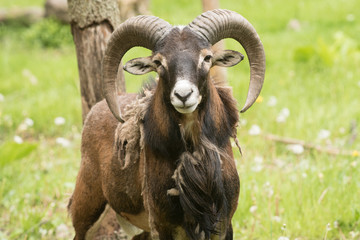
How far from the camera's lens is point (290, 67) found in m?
10.1

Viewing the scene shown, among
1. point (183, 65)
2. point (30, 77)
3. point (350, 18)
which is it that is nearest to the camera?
point (183, 65)

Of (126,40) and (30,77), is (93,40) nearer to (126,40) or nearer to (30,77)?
(126,40)

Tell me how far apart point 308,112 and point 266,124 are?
0.68 metres

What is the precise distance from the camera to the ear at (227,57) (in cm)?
414

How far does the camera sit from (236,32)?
164 inches

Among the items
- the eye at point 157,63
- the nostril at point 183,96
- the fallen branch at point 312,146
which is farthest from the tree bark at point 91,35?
the fallen branch at point 312,146

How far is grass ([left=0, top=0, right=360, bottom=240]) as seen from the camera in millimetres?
5535

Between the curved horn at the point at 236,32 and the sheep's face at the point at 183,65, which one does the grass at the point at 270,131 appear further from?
the sheep's face at the point at 183,65

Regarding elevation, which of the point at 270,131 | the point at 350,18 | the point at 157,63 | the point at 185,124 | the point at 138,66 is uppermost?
the point at 157,63

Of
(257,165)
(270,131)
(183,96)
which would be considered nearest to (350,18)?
(270,131)

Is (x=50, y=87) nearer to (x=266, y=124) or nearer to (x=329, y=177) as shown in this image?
(x=266, y=124)

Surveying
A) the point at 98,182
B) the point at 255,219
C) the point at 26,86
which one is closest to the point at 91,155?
the point at 98,182

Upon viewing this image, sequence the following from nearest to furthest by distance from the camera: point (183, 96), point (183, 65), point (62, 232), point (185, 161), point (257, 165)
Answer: point (183, 96) → point (183, 65) → point (185, 161) → point (62, 232) → point (257, 165)

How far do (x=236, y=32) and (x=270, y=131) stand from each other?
154 inches
